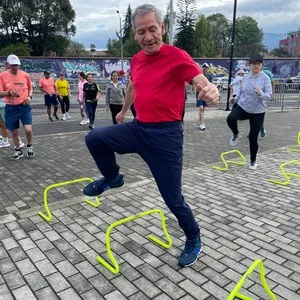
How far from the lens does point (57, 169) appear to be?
624 cm

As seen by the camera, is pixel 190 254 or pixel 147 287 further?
pixel 190 254

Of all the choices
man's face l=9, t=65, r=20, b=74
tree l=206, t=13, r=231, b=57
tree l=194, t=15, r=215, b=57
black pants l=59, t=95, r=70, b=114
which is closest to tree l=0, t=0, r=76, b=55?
tree l=194, t=15, r=215, b=57

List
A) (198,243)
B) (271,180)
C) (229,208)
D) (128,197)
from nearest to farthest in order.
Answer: (198,243) → (229,208) → (128,197) → (271,180)

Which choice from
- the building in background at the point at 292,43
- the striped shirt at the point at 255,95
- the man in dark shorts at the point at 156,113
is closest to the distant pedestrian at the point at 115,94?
Answer: the striped shirt at the point at 255,95

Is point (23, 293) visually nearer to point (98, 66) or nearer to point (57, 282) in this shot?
point (57, 282)

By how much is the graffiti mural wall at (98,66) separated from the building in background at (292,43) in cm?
8014

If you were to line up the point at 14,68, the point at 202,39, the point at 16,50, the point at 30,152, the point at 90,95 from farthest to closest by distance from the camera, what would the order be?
the point at 202,39, the point at 16,50, the point at 90,95, the point at 30,152, the point at 14,68

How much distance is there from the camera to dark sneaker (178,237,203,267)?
3.07 m

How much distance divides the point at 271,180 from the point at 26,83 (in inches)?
196

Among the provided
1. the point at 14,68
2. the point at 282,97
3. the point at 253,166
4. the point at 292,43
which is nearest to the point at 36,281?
the point at 253,166

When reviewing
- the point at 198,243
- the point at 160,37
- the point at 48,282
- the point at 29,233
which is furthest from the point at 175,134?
the point at 29,233

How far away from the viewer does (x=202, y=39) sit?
5606cm

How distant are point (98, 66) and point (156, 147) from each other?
98.8ft

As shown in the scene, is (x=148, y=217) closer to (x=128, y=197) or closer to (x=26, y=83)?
(x=128, y=197)
